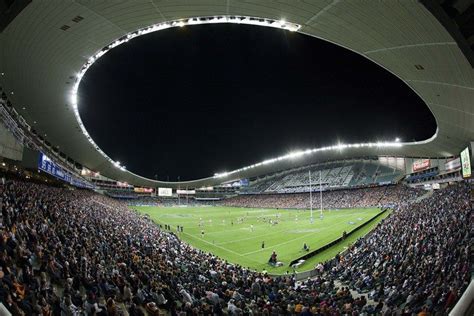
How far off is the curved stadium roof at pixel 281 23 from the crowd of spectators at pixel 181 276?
9125 mm

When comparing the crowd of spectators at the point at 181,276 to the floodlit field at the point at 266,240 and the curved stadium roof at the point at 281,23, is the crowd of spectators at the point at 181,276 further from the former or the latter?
the curved stadium roof at the point at 281,23

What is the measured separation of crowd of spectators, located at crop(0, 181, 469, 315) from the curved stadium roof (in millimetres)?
9125

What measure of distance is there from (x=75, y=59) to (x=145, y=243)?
16.4 m

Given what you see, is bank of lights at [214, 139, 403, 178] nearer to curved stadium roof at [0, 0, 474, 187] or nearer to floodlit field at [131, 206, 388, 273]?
floodlit field at [131, 206, 388, 273]

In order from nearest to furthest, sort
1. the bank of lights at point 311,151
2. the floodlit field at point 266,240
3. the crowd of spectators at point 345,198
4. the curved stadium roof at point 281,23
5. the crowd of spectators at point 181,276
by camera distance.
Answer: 1. the crowd of spectators at point 181,276
2. the curved stadium roof at point 281,23
3. the floodlit field at point 266,240
4. the crowd of spectators at point 345,198
5. the bank of lights at point 311,151

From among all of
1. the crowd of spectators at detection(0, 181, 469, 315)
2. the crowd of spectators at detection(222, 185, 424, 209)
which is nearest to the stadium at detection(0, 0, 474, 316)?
the crowd of spectators at detection(0, 181, 469, 315)

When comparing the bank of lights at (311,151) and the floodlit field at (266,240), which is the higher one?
the bank of lights at (311,151)

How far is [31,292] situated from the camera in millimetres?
9578

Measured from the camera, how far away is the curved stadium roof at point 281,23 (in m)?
17.5

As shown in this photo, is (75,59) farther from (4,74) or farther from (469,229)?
(469,229)

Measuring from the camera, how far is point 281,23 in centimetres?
2225

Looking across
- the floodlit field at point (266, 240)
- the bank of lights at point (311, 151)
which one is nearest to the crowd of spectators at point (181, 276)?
the floodlit field at point (266, 240)

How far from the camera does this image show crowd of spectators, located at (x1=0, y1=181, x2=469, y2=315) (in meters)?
11.0

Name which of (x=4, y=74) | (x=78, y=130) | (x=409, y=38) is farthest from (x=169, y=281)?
(x=78, y=130)
